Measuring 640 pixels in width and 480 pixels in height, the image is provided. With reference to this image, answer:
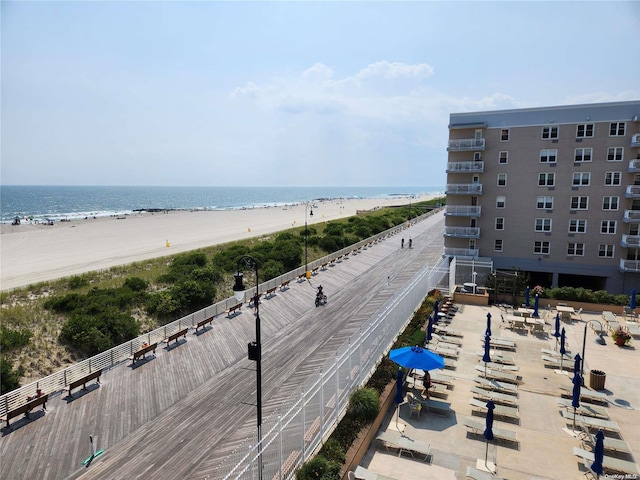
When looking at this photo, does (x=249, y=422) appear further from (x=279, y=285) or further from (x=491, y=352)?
(x=279, y=285)

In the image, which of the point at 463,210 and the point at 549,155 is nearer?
the point at 549,155

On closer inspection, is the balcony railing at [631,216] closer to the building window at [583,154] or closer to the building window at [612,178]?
the building window at [612,178]

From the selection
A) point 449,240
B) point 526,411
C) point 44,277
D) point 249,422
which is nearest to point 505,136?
point 449,240

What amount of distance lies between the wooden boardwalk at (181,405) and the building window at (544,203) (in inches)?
856

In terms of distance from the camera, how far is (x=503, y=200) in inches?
1534

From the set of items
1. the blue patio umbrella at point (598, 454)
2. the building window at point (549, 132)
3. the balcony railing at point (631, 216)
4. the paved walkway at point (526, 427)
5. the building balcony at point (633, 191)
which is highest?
the building window at point (549, 132)

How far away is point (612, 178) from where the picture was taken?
115 feet

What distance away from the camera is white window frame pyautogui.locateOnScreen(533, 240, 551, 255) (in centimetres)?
3803

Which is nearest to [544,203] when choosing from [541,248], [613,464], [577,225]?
[577,225]

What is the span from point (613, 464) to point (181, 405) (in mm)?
14819

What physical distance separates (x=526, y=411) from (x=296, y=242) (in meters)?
40.6

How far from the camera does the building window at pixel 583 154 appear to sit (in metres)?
35.4

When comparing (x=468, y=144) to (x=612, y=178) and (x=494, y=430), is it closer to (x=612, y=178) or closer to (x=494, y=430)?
(x=612, y=178)

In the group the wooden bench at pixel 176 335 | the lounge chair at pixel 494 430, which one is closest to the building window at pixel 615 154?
the lounge chair at pixel 494 430
